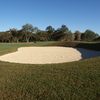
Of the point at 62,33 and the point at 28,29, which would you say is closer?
the point at 28,29

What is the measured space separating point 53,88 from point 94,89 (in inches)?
47.9

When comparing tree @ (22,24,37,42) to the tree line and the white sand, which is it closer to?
the tree line

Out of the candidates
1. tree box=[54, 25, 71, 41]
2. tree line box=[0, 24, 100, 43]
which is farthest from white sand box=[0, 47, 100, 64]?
tree box=[54, 25, 71, 41]

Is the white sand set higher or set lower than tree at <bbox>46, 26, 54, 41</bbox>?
lower

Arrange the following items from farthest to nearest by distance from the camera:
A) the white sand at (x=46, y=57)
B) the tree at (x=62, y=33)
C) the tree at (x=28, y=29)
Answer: the tree at (x=62, y=33)
the tree at (x=28, y=29)
the white sand at (x=46, y=57)

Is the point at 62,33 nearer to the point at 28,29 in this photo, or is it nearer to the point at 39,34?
the point at 39,34

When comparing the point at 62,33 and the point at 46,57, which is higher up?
the point at 62,33

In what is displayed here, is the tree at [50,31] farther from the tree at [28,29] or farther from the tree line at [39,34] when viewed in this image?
the tree at [28,29]

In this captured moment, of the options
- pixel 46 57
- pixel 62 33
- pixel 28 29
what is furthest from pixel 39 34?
pixel 46 57

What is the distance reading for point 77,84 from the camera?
3.12m

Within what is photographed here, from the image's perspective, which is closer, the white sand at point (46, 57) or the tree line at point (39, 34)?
the white sand at point (46, 57)

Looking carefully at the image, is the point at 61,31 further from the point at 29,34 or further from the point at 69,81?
the point at 69,81

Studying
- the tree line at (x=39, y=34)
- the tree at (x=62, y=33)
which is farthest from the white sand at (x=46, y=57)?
the tree at (x=62, y=33)

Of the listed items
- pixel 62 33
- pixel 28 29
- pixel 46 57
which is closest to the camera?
pixel 46 57
